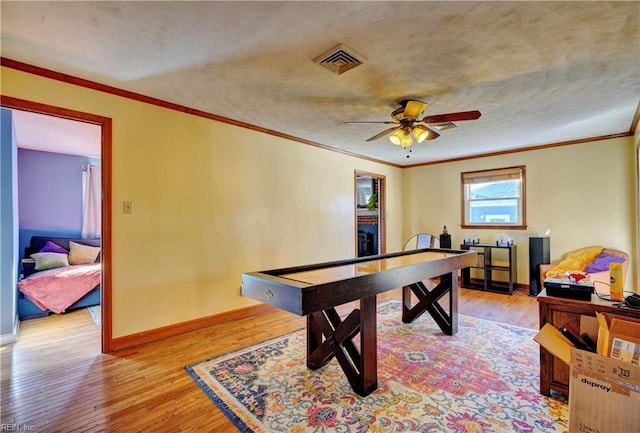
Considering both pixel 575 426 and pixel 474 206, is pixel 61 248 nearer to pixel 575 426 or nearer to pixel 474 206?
pixel 575 426

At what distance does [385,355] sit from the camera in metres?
2.74

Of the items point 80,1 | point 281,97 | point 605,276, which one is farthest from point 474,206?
point 80,1

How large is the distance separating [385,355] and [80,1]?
3371 millimetres

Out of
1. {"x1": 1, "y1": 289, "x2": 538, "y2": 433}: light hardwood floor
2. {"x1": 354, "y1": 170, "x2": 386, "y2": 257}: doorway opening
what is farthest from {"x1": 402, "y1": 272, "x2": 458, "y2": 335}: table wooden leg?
{"x1": 354, "y1": 170, "x2": 386, "y2": 257}: doorway opening

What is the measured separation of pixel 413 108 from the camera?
309 centimetres

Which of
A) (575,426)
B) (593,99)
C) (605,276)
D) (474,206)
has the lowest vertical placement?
(575,426)

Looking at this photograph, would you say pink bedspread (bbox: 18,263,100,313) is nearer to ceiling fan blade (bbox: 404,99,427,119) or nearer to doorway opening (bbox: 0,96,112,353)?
doorway opening (bbox: 0,96,112,353)

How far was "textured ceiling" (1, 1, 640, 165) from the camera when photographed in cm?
178

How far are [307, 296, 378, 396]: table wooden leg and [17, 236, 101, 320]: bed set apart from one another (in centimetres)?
375

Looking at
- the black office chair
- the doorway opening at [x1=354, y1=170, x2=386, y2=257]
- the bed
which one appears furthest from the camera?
the doorway opening at [x1=354, y1=170, x2=386, y2=257]

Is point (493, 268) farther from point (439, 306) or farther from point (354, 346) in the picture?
point (354, 346)

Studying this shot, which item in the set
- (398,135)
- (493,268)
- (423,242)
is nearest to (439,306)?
(398,135)

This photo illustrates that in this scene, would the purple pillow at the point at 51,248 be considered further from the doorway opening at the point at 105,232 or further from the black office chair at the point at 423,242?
the black office chair at the point at 423,242

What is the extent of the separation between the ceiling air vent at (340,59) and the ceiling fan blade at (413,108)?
0.93m
